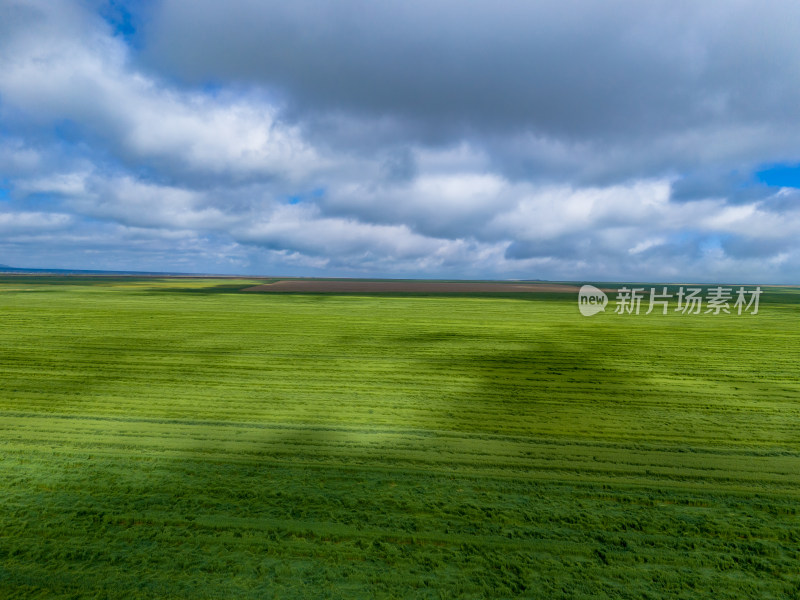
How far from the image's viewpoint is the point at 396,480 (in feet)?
23.4

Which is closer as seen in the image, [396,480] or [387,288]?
[396,480]

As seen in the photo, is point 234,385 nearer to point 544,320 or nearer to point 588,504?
point 588,504

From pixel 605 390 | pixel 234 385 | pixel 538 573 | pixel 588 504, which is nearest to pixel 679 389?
pixel 605 390

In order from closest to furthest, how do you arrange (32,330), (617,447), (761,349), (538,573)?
(538,573)
(617,447)
(761,349)
(32,330)

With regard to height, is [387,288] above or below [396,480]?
above

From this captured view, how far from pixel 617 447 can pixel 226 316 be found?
90.9 ft

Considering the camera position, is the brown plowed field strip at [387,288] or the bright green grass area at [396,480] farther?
the brown plowed field strip at [387,288]

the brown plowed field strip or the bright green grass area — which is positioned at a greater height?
the brown plowed field strip

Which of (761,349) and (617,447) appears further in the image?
(761,349)

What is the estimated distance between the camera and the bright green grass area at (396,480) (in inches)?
201

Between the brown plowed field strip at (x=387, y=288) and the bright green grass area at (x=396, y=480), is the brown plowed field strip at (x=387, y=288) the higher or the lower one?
the higher one

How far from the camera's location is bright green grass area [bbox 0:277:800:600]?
16.8 ft

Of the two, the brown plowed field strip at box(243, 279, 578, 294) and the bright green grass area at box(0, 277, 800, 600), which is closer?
the bright green grass area at box(0, 277, 800, 600)

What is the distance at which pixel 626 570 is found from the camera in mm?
5199
